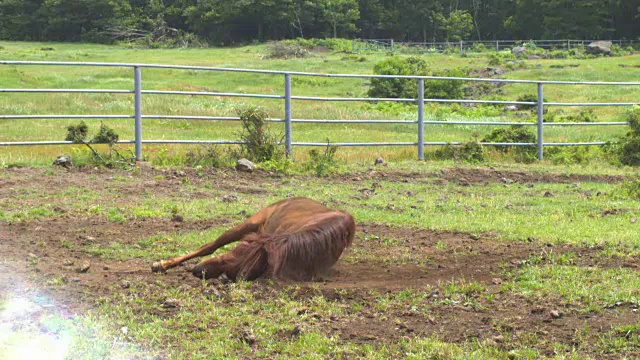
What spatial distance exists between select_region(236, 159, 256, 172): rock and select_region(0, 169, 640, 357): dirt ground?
2.69 meters

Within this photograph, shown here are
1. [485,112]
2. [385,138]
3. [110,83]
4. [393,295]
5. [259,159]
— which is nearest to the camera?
[393,295]

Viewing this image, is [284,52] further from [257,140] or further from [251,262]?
[251,262]

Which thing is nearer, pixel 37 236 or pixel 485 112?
pixel 37 236

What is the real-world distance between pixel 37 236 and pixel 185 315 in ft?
7.19

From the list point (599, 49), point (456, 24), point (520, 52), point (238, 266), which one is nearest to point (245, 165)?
point (238, 266)

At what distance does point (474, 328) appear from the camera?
12.5 ft

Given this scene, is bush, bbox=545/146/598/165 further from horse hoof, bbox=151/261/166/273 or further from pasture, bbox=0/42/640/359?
horse hoof, bbox=151/261/166/273

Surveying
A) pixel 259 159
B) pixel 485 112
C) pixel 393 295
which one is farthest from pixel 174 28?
pixel 393 295

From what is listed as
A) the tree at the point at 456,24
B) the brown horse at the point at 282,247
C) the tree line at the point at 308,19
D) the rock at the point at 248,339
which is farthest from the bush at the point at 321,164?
the tree at the point at 456,24

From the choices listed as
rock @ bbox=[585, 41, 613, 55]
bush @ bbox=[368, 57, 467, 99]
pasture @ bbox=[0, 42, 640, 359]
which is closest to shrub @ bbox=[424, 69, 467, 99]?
bush @ bbox=[368, 57, 467, 99]

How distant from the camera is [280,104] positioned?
23.1m

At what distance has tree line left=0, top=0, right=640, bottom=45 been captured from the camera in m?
65.8

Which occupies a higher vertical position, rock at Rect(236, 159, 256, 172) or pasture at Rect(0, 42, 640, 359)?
rock at Rect(236, 159, 256, 172)

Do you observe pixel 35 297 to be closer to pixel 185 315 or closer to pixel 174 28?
pixel 185 315
